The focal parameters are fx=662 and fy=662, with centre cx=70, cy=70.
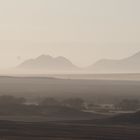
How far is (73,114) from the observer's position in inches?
4830

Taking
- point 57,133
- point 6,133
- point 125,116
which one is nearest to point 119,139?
point 57,133

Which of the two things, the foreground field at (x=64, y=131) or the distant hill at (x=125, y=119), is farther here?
the distant hill at (x=125, y=119)

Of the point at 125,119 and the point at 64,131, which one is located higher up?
the point at 125,119

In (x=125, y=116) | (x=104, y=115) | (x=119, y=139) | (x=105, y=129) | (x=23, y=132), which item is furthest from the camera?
(x=104, y=115)

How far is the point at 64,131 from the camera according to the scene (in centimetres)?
8931

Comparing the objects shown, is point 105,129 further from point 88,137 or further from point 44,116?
point 44,116

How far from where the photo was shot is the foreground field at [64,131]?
82688mm

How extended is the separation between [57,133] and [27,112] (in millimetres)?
38224

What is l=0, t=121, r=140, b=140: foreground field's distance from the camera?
82.7m

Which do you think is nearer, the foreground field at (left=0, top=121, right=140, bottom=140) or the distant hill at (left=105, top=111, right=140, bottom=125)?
the foreground field at (left=0, top=121, right=140, bottom=140)

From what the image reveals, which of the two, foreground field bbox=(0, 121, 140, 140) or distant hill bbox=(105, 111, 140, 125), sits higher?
distant hill bbox=(105, 111, 140, 125)

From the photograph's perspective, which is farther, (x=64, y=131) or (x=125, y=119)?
(x=125, y=119)

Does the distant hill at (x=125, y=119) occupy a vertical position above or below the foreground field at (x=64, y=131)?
above

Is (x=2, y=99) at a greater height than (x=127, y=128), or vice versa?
(x=2, y=99)
